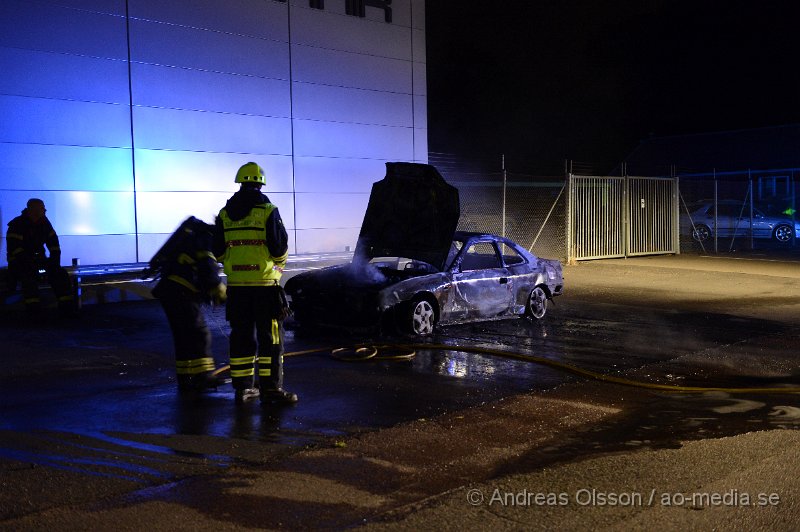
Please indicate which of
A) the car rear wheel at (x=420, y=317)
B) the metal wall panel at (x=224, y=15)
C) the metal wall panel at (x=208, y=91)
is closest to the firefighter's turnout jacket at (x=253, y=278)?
the car rear wheel at (x=420, y=317)

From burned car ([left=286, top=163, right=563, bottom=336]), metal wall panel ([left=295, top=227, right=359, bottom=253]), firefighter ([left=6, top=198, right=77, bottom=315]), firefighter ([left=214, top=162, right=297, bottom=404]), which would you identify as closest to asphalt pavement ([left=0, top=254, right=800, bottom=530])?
firefighter ([left=214, top=162, right=297, bottom=404])

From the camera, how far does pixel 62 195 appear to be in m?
12.8

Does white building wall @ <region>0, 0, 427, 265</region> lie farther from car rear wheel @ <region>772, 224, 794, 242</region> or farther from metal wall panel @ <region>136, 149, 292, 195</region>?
car rear wheel @ <region>772, 224, 794, 242</region>

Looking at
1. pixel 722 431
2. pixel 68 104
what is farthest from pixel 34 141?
pixel 722 431

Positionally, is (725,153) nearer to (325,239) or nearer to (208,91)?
(325,239)

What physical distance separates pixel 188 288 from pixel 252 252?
0.98 m

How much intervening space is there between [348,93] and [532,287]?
7.05 meters

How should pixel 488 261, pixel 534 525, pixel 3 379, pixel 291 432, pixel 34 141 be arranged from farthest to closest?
pixel 34 141, pixel 488 261, pixel 3 379, pixel 291 432, pixel 534 525

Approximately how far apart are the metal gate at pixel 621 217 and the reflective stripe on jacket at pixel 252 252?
1409 cm

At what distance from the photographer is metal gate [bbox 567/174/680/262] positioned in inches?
789

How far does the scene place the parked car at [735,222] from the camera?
27.4 metres

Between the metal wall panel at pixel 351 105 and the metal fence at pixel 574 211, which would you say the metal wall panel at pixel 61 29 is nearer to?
the metal wall panel at pixel 351 105

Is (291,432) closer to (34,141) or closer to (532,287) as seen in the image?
(532,287)

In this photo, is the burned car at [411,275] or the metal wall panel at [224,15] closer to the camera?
the burned car at [411,275]
